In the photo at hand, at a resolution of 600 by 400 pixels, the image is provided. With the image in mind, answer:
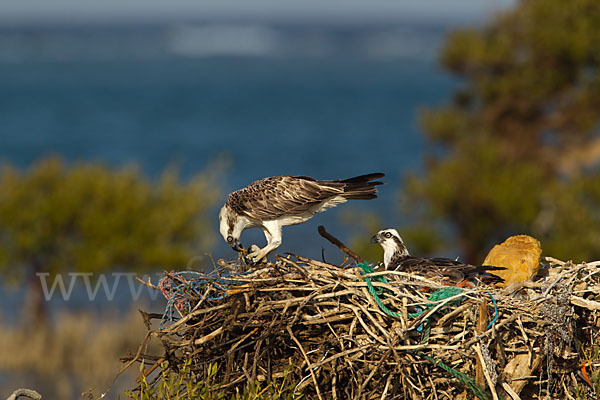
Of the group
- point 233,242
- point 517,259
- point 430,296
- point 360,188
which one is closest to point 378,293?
point 430,296

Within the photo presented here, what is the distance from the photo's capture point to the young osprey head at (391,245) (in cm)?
693

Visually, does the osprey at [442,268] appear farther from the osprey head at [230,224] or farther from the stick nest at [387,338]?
the osprey head at [230,224]

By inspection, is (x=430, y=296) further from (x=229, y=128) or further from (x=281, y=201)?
(x=229, y=128)

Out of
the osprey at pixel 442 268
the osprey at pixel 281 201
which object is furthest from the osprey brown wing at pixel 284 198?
the osprey at pixel 442 268

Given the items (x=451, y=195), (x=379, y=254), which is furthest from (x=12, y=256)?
(x=451, y=195)

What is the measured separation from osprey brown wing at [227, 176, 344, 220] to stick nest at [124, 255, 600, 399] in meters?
1.41

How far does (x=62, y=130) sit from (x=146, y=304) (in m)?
45.4

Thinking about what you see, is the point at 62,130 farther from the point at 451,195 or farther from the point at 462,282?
the point at 462,282

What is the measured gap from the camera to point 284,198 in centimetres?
704

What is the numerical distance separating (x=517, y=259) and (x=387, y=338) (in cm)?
164

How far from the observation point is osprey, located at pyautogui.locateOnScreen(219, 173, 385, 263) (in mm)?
6859

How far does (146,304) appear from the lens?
19.8 meters

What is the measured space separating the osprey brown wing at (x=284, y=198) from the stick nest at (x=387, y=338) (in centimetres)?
141

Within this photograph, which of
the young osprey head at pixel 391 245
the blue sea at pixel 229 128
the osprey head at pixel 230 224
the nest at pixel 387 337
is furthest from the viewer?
the blue sea at pixel 229 128
